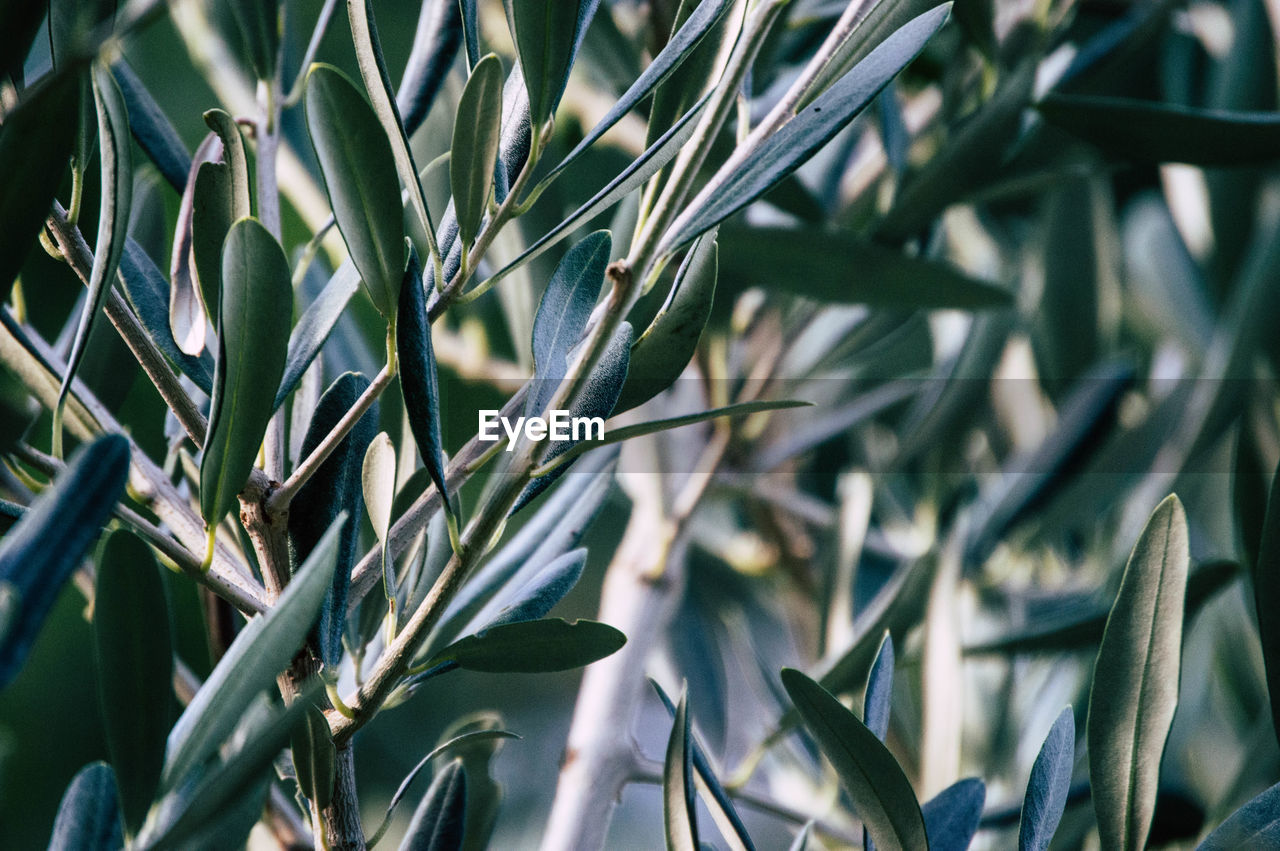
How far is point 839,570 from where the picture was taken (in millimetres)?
521

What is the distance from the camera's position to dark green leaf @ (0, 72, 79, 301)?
0.15m

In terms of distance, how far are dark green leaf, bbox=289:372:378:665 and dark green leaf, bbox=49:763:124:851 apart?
0.05 m

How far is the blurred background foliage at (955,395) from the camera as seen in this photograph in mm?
383

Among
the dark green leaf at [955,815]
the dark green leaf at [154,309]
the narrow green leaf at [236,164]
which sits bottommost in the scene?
the dark green leaf at [955,815]

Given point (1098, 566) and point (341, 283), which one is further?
point (1098, 566)

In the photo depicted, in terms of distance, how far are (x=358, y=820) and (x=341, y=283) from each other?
12cm

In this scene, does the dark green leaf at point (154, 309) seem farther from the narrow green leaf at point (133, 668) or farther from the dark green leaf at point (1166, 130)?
the dark green leaf at point (1166, 130)

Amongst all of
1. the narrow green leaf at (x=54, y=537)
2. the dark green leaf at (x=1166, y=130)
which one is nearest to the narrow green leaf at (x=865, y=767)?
the narrow green leaf at (x=54, y=537)

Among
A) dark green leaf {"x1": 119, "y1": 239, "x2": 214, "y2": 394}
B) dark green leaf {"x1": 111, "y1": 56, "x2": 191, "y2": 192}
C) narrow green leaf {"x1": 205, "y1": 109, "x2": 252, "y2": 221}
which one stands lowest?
dark green leaf {"x1": 119, "y1": 239, "x2": 214, "y2": 394}

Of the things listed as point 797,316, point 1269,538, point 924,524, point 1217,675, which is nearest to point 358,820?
point 1269,538

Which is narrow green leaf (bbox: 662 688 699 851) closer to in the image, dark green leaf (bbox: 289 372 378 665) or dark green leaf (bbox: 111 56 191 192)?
dark green leaf (bbox: 289 372 378 665)

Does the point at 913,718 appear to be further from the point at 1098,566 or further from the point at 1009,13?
the point at 1009,13

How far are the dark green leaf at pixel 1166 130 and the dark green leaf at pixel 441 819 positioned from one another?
287 millimetres

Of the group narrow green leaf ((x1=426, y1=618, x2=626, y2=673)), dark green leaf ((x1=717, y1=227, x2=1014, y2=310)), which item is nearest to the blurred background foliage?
dark green leaf ((x1=717, y1=227, x2=1014, y2=310))
